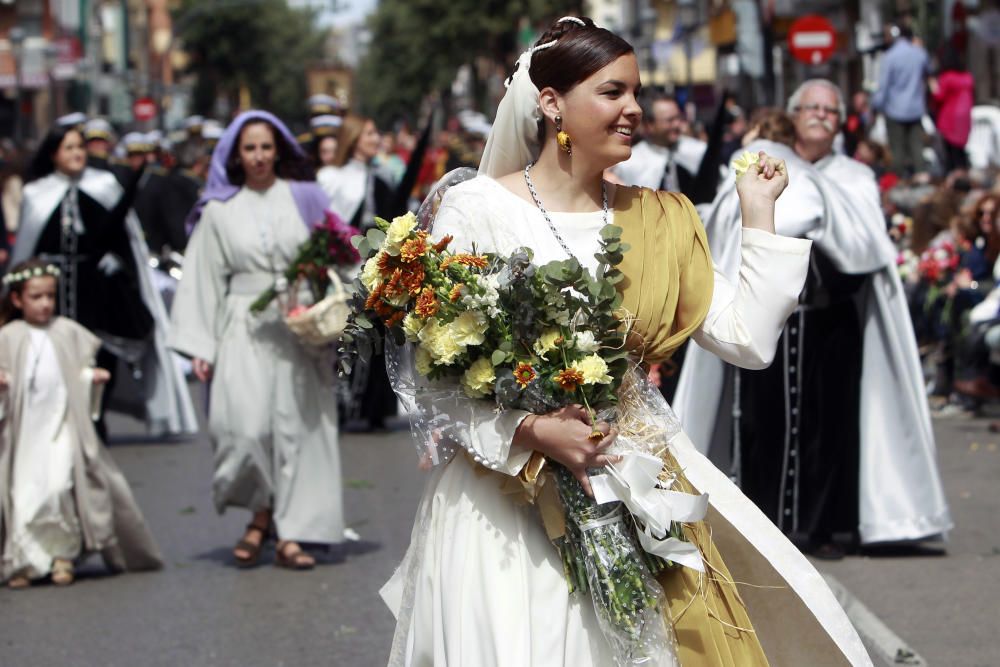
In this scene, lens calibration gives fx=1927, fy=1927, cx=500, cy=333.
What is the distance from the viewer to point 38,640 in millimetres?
7488

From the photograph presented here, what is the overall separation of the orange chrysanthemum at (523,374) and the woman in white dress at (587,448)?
0.34 feet

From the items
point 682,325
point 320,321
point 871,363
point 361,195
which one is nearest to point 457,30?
point 361,195

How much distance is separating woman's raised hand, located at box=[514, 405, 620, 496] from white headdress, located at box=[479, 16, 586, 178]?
2.44ft

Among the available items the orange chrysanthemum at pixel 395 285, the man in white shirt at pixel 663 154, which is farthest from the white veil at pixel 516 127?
the man in white shirt at pixel 663 154

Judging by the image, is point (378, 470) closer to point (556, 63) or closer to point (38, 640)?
point (38, 640)

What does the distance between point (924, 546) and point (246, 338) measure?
3311 millimetres

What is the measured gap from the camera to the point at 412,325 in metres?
4.18

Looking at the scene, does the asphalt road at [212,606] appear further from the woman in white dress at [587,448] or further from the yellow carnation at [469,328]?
the yellow carnation at [469,328]

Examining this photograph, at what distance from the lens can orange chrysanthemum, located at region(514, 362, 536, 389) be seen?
4074mm

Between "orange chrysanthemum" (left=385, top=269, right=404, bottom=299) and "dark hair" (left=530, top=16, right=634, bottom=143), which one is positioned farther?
"dark hair" (left=530, top=16, right=634, bottom=143)

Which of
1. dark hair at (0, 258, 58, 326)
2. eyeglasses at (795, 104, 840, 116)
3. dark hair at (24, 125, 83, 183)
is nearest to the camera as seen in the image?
Result: eyeglasses at (795, 104, 840, 116)

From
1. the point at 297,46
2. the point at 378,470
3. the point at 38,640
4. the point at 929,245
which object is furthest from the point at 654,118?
the point at 297,46

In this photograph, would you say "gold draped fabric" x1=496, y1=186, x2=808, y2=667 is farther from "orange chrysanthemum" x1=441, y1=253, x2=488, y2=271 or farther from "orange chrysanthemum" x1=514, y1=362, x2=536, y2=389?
"orange chrysanthemum" x1=441, y1=253, x2=488, y2=271

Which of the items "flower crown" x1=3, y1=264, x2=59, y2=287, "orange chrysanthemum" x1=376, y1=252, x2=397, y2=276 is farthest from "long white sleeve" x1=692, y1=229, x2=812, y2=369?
"flower crown" x1=3, y1=264, x2=59, y2=287
